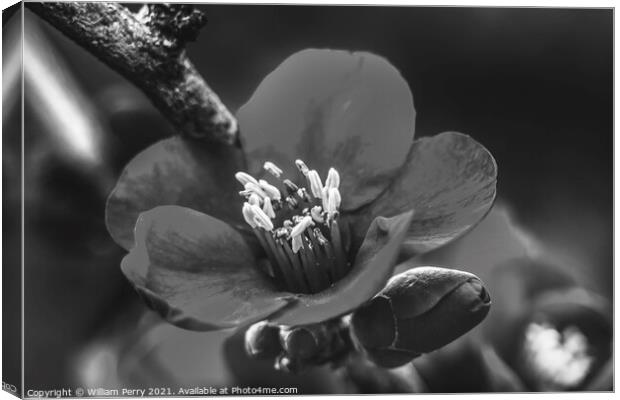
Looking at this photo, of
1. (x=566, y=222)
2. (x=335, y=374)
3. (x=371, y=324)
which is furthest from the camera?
(x=566, y=222)

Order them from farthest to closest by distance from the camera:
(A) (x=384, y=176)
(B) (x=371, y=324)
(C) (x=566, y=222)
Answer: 1. (C) (x=566, y=222)
2. (A) (x=384, y=176)
3. (B) (x=371, y=324)

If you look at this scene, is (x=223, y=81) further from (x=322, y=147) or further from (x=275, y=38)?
(x=322, y=147)

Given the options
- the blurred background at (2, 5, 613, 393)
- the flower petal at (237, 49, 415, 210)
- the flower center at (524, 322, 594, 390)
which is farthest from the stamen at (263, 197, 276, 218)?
the flower center at (524, 322, 594, 390)

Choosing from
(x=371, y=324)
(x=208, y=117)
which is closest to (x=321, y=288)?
(x=371, y=324)

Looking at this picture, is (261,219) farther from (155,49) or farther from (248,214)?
(155,49)

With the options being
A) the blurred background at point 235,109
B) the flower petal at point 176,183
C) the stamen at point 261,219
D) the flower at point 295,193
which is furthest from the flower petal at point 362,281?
the blurred background at point 235,109

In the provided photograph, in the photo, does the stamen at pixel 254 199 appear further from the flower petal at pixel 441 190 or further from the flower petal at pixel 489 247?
the flower petal at pixel 489 247
